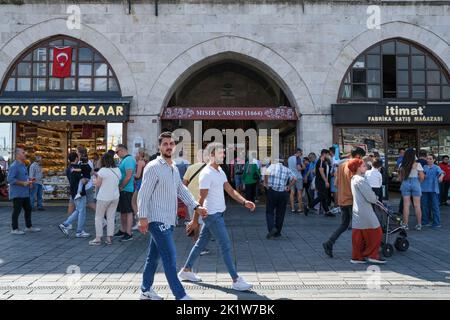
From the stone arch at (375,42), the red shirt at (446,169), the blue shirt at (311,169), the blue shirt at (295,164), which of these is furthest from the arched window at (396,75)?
the blue shirt at (295,164)

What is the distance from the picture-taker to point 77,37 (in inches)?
599

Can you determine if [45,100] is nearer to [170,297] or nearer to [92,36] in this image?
[92,36]

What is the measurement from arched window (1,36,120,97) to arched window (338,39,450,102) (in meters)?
8.52

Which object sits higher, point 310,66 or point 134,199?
point 310,66

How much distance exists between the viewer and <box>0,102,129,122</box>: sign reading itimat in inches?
580

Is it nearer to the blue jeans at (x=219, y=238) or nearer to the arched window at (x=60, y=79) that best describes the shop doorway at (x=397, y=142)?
the arched window at (x=60, y=79)

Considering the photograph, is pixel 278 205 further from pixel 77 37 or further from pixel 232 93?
pixel 232 93

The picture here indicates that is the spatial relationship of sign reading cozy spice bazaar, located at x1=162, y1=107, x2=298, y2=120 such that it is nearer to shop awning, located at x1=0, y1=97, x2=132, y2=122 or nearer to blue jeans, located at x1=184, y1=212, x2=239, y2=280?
shop awning, located at x1=0, y1=97, x2=132, y2=122

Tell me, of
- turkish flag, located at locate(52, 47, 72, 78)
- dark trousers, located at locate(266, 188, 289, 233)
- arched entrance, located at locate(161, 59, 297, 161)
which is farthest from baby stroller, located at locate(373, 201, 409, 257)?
turkish flag, located at locate(52, 47, 72, 78)

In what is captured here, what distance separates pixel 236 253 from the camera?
7.91 metres

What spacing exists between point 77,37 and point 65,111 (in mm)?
2671

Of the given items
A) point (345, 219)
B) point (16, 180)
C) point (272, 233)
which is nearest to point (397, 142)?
point (272, 233)

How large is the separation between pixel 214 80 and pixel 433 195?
1210 centimetres
